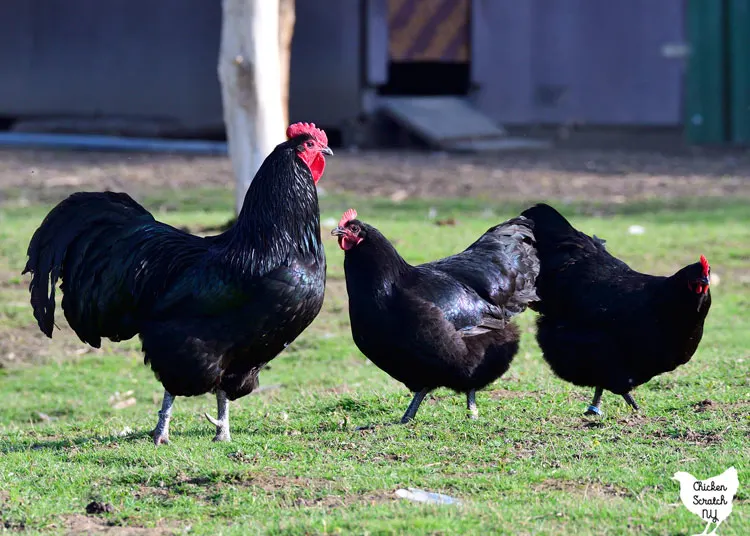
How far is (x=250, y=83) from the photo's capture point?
492 inches

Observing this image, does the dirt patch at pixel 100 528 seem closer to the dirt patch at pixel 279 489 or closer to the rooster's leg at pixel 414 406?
the dirt patch at pixel 279 489

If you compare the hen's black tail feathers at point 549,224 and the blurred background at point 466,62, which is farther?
the blurred background at point 466,62

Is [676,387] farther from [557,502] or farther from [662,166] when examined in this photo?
[662,166]

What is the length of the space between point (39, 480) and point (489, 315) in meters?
3.08

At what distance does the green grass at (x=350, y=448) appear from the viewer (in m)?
5.21

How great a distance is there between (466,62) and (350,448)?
18.0m

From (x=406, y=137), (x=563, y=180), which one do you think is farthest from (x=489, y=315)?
(x=406, y=137)

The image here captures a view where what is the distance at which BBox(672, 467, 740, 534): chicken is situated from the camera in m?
4.76

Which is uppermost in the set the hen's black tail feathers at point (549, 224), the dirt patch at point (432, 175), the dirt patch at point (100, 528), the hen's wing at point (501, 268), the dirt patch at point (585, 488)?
the hen's black tail feathers at point (549, 224)

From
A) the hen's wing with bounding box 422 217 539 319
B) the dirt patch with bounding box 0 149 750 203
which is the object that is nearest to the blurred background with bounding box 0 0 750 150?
the dirt patch with bounding box 0 149 750 203

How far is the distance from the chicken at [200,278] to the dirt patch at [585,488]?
5.88 feet

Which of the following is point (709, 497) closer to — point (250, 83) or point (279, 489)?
point (279, 489)

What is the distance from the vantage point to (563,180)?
686 inches

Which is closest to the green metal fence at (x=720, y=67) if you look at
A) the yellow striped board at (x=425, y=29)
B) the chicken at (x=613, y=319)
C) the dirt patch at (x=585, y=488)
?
the yellow striped board at (x=425, y=29)
